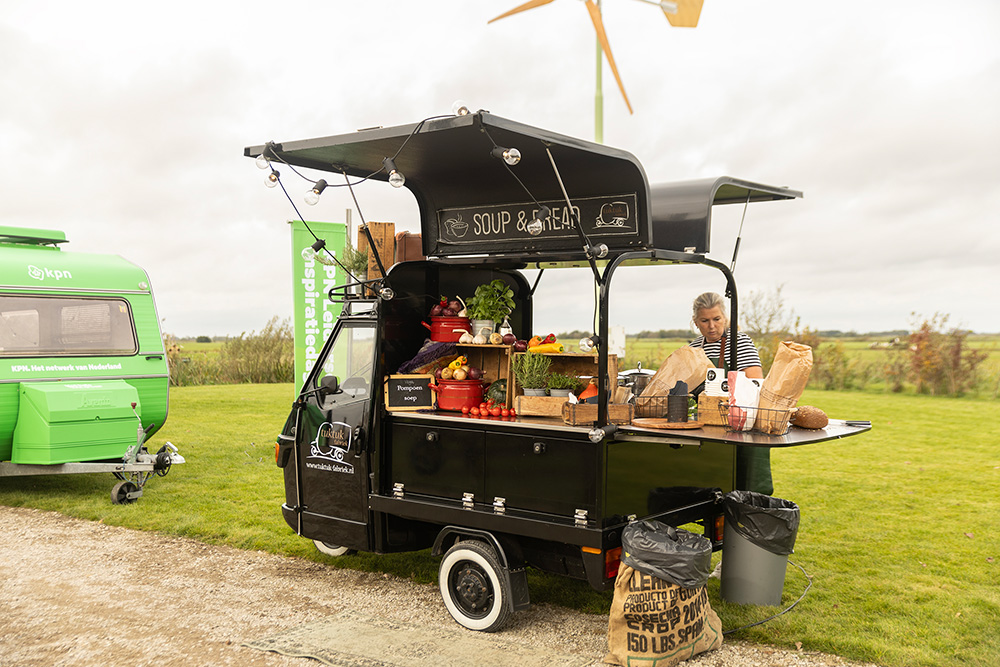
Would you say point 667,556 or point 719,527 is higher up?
point 667,556

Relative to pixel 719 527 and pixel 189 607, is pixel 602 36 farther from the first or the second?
pixel 189 607

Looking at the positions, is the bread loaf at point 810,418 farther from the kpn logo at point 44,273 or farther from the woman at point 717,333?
the kpn logo at point 44,273

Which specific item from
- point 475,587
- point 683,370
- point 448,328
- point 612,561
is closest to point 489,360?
point 448,328

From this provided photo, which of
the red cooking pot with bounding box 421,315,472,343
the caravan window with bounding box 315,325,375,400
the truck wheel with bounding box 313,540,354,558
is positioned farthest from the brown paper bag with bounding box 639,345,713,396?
the truck wheel with bounding box 313,540,354,558

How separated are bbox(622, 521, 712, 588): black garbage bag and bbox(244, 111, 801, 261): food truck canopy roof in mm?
1783

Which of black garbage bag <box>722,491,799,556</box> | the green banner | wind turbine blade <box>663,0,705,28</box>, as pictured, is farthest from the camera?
the green banner

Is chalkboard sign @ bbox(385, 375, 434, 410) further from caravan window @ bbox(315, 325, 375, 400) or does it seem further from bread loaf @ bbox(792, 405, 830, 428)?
bread loaf @ bbox(792, 405, 830, 428)

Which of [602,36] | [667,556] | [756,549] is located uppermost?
[602,36]

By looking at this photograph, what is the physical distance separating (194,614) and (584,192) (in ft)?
11.9

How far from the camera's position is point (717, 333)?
6.32m

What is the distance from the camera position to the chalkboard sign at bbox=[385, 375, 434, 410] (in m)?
5.53

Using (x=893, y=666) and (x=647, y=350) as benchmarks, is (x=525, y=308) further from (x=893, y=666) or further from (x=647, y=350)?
(x=647, y=350)

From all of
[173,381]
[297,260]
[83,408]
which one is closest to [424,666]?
[83,408]

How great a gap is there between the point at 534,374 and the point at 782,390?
4.64 feet
